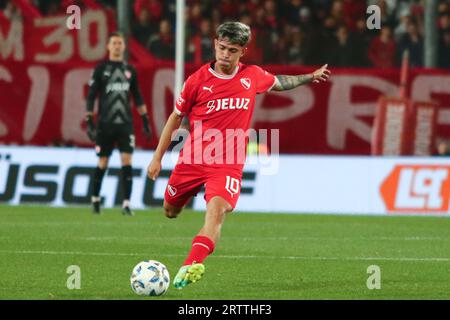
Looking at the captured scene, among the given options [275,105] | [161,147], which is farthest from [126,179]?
[161,147]

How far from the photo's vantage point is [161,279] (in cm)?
964

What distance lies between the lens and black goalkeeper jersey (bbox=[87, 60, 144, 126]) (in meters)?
17.2

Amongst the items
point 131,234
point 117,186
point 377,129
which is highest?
point 377,129

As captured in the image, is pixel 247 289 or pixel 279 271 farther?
pixel 279 271

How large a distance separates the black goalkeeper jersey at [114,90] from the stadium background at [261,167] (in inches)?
51.6

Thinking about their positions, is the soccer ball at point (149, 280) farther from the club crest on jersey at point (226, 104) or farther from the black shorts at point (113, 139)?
the black shorts at point (113, 139)

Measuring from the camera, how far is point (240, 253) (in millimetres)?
12883

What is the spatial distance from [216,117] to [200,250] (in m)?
1.20

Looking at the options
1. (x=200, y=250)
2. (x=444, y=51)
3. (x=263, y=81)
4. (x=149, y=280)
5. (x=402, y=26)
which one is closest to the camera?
(x=149, y=280)

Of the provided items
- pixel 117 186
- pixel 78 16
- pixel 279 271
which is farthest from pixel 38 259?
pixel 78 16

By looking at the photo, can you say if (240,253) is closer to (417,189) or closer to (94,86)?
(94,86)

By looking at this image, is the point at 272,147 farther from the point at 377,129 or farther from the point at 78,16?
the point at 78,16

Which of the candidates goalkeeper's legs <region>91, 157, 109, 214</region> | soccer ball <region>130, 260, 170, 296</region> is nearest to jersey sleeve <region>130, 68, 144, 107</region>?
goalkeeper's legs <region>91, 157, 109, 214</region>

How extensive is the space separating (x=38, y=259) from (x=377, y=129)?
991 centimetres
